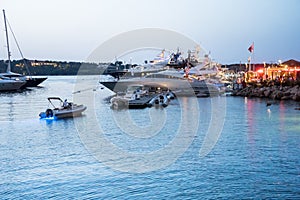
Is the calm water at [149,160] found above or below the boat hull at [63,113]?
below

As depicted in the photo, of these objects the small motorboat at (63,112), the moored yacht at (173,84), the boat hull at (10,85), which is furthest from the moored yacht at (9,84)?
the small motorboat at (63,112)

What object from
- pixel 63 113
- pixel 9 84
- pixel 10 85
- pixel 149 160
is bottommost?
pixel 149 160

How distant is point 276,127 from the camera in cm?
1948

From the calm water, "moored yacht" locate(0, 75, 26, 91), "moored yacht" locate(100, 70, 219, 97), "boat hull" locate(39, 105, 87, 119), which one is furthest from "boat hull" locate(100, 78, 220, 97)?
the calm water

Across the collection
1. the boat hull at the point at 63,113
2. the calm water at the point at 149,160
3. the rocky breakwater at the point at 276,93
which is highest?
the rocky breakwater at the point at 276,93

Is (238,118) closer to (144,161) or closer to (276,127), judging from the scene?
(276,127)

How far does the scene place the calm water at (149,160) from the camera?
32.2 feet

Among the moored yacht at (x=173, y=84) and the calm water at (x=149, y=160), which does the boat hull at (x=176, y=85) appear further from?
the calm water at (x=149, y=160)

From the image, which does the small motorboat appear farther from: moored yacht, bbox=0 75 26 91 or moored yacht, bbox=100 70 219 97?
moored yacht, bbox=0 75 26 91

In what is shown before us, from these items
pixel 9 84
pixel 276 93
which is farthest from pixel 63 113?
pixel 9 84

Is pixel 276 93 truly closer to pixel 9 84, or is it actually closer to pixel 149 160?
pixel 149 160

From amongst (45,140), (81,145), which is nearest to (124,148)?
(81,145)

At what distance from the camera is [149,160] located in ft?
42.5

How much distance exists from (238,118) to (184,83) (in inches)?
986
